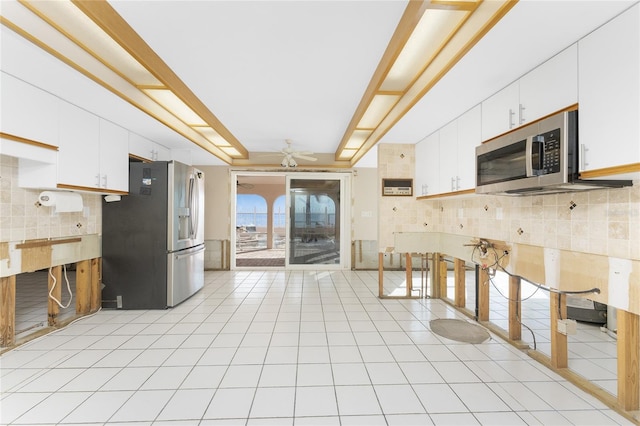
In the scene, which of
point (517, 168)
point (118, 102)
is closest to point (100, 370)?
point (118, 102)

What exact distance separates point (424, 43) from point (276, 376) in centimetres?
276

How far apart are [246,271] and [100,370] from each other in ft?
12.5

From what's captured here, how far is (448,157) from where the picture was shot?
3.32 m

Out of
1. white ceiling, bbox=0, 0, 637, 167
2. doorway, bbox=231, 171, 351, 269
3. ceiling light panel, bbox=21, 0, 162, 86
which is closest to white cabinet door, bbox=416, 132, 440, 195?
white ceiling, bbox=0, 0, 637, 167

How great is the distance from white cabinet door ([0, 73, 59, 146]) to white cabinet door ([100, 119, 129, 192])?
1.91 feet

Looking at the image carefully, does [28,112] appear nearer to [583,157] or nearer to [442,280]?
[583,157]

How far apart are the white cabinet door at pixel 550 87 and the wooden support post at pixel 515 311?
4.98 ft

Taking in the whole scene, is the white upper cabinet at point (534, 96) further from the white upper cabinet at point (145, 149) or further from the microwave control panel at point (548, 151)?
the white upper cabinet at point (145, 149)

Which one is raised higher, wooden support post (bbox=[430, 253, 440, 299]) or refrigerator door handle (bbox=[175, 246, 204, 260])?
refrigerator door handle (bbox=[175, 246, 204, 260])

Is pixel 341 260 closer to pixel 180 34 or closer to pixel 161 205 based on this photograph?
pixel 161 205

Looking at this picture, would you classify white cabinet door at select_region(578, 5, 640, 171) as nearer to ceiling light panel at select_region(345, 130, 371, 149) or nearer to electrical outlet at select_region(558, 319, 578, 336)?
electrical outlet at select_region(558, 319, 578, 336)

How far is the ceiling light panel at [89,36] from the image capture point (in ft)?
5.65

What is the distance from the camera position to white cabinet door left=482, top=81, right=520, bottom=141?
7.43 ft

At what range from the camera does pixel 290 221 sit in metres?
6.14
